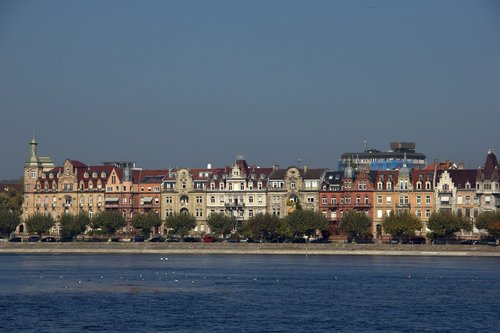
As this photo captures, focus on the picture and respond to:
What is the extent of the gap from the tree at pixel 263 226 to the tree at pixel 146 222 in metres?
12.5

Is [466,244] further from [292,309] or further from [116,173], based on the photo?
[292,309]

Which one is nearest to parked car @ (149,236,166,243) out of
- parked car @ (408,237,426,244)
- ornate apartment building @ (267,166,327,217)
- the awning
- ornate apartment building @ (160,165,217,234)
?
ornate apartment building @ (160,165,217,234)

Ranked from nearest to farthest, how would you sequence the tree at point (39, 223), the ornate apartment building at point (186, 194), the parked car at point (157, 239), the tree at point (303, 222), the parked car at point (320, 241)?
the tree at point (303, 222), the parked car at point (320, 241), the parked car at point (157, 239), the tree at point (39, 223), the ornate apartment building at point (186, 194)

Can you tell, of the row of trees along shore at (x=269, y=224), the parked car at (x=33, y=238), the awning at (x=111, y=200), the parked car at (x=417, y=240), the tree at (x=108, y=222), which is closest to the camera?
the row of trees along shore at (x=269, y=224)

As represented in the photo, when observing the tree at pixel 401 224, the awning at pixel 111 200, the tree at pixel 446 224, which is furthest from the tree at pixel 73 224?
the tree at pixel 446 224

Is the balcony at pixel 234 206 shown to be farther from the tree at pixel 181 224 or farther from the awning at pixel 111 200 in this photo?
the awning at pixel 111 200

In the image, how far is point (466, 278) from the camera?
111 meters

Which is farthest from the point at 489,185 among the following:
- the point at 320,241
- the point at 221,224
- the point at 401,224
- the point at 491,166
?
the point at 221,224

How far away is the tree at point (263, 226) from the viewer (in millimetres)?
158250

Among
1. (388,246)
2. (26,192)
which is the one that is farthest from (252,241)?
(26,192)

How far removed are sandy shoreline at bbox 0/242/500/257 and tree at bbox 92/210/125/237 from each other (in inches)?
237

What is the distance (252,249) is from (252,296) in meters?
58.6

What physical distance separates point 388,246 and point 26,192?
53.0 metres

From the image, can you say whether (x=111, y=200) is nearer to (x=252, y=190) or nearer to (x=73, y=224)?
(x=73, y=224)
